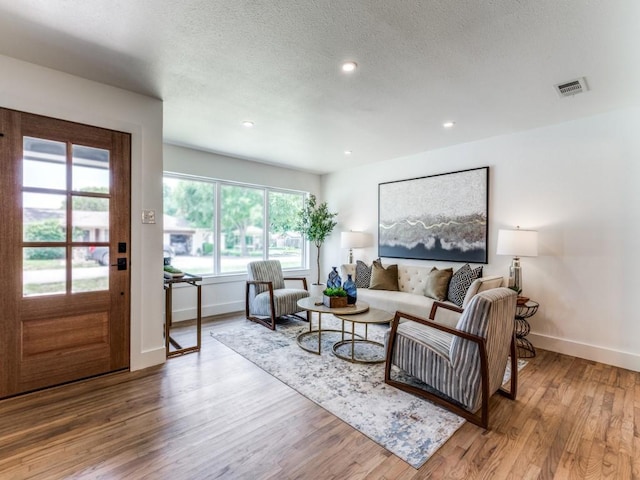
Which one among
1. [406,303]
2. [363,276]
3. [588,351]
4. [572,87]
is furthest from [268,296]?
[572,87]

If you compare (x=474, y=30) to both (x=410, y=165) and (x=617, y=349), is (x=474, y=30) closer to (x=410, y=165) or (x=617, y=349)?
(x=410, y=165)

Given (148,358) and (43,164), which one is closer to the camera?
(43,164)

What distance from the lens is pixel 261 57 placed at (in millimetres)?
2248

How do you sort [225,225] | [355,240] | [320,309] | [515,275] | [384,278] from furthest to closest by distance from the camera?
1. [355,240]
2. [225,225]
3. [384,278]
4. [515,275]
5. [320,309]

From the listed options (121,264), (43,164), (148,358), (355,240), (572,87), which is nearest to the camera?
(43,164)

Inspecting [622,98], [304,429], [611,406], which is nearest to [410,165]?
[622,98]

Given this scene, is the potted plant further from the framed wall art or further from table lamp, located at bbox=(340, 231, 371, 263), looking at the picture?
the framed wall art

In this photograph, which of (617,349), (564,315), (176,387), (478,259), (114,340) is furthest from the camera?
(478,259)

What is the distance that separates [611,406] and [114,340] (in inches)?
162

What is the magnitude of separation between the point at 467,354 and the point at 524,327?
212cm

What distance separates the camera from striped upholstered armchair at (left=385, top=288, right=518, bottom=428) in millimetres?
2062

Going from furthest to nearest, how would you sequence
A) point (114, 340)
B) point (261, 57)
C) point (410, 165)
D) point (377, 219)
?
1. point (377, 219)
2. point (410, 165)
3. point (114, 340)
4. point (261, 57)

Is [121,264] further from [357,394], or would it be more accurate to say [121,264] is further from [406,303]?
[406,303]

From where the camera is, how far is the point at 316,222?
5820 mm
